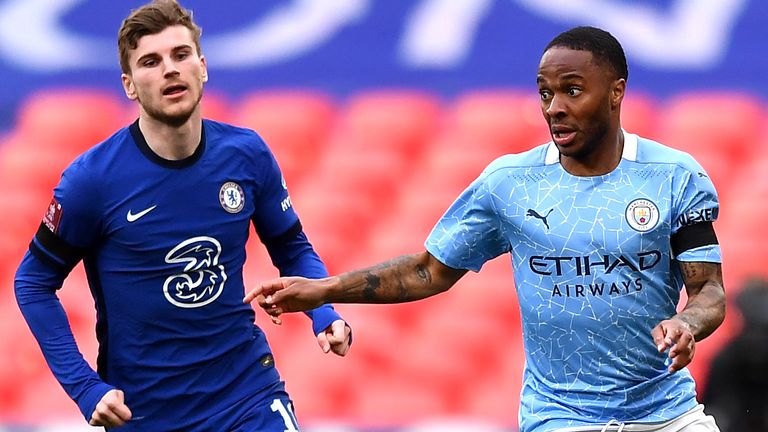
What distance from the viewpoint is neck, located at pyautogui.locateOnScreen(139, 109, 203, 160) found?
539 centimetres

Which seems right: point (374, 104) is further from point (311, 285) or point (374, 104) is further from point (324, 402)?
point (311, 285)

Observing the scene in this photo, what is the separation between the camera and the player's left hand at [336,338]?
17.6 ft

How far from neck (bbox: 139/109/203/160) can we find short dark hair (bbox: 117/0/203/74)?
0.22m

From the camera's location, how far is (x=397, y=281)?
5250mm

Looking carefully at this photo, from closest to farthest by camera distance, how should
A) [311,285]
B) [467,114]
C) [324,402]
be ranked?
[311,285]
[324,402]
[467,114]

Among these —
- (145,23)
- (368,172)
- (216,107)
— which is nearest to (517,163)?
(145,23)

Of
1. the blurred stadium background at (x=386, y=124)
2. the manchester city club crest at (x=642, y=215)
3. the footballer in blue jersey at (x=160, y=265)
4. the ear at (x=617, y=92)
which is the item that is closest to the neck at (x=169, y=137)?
the footballer in blue jersey at (x=160, y=265)

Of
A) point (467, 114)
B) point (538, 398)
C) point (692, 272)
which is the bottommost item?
point (538, 398)

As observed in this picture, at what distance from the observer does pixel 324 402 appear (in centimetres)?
927

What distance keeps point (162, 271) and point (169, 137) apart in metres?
0.47

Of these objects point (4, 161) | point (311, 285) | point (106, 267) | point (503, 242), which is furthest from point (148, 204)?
point (4, 161)

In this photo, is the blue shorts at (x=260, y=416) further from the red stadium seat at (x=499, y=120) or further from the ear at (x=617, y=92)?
the red stadium seat at (x=499, y=120)

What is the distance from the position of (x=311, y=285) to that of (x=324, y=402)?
4.25 m

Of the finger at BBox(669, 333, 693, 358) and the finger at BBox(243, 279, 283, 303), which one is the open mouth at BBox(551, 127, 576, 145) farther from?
the finger at BBox(243, 279, 283, 303)
